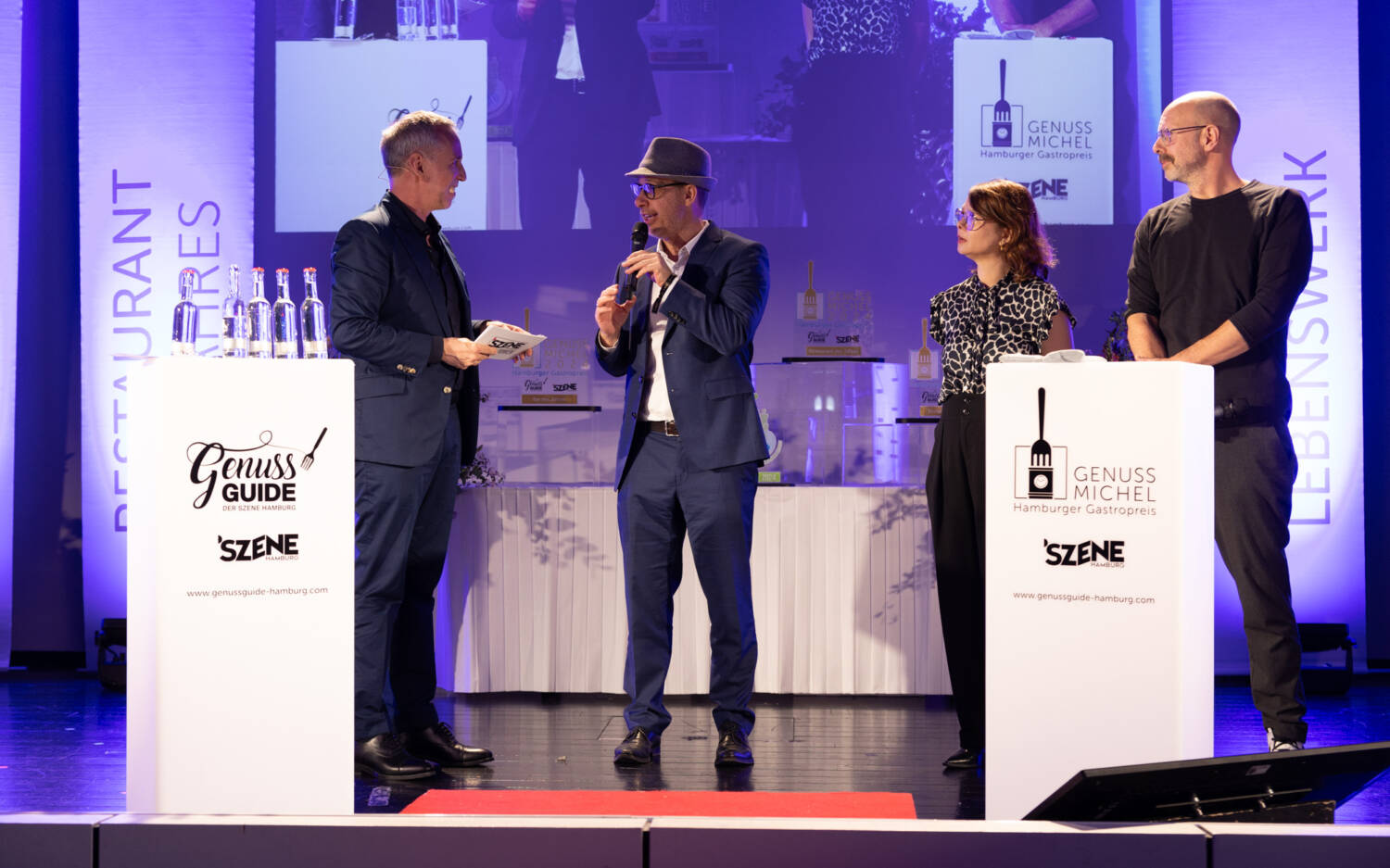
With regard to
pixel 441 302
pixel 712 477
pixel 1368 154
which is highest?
pixel 1368 154

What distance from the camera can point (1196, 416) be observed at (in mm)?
2301

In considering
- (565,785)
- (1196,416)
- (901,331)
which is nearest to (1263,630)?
(1196,416)

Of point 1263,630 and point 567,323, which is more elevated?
point 567,323

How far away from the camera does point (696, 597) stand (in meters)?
4.55

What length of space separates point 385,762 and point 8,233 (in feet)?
12.3

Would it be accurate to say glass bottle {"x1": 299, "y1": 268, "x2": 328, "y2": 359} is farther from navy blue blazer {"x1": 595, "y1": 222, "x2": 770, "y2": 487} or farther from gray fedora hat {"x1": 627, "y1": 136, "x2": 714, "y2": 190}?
gray fedora hat {"x1": 627, "y1": 136, "x2": 714, "y2": 190}

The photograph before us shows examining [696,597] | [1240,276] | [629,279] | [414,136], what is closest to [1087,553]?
[1240,276]

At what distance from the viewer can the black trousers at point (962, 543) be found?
3281 millimetres

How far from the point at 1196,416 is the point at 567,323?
4.26m

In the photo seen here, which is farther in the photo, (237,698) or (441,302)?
(441,302)

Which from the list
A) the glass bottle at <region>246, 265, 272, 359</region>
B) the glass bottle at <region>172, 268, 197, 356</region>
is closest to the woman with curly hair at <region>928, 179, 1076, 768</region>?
the glass bottle at <region>246, 265, 272, 359</region>

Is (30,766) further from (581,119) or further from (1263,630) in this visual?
(581,119)

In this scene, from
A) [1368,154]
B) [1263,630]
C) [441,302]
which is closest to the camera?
[1263,630]

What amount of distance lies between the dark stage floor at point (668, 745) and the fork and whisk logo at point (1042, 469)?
773mm
